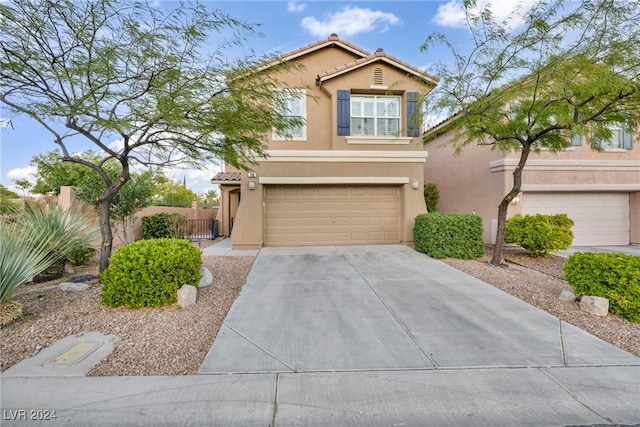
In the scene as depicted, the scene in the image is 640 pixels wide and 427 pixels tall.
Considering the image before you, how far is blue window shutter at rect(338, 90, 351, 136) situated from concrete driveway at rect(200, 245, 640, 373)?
18.9 feet

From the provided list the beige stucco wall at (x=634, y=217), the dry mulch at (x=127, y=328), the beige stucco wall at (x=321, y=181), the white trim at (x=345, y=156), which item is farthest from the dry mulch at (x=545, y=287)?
the beige stucco wall at (x=634, y=217)

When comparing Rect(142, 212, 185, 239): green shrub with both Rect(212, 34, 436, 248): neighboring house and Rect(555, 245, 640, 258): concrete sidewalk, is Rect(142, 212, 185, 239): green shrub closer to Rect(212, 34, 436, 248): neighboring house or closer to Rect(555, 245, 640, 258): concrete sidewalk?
Rect(212, 34, 436, 248): neighboring house

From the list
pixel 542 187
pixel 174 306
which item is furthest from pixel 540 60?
pixel 174 306

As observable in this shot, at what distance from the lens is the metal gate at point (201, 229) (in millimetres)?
14258

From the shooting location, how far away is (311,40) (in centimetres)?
1068

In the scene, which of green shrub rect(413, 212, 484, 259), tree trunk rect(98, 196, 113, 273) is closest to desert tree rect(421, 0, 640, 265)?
green shrub rect(413, 212, 484, 259)

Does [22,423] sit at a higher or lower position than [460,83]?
lower

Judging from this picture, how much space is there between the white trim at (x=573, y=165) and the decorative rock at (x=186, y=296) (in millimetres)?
10711

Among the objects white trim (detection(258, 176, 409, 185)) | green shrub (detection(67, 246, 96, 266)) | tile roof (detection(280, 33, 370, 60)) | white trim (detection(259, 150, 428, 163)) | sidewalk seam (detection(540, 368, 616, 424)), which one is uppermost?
tile roof (detection(280, 33, 370, 60))

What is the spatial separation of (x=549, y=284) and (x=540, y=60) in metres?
4.86

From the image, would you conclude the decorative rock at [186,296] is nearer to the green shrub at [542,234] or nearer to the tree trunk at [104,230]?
the tree trunk at [104,230]

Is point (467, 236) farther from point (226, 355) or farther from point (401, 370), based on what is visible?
point (226, 355)

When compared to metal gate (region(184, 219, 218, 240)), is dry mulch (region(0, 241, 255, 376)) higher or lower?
lower

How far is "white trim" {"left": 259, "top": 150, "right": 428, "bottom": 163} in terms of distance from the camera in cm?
1000
